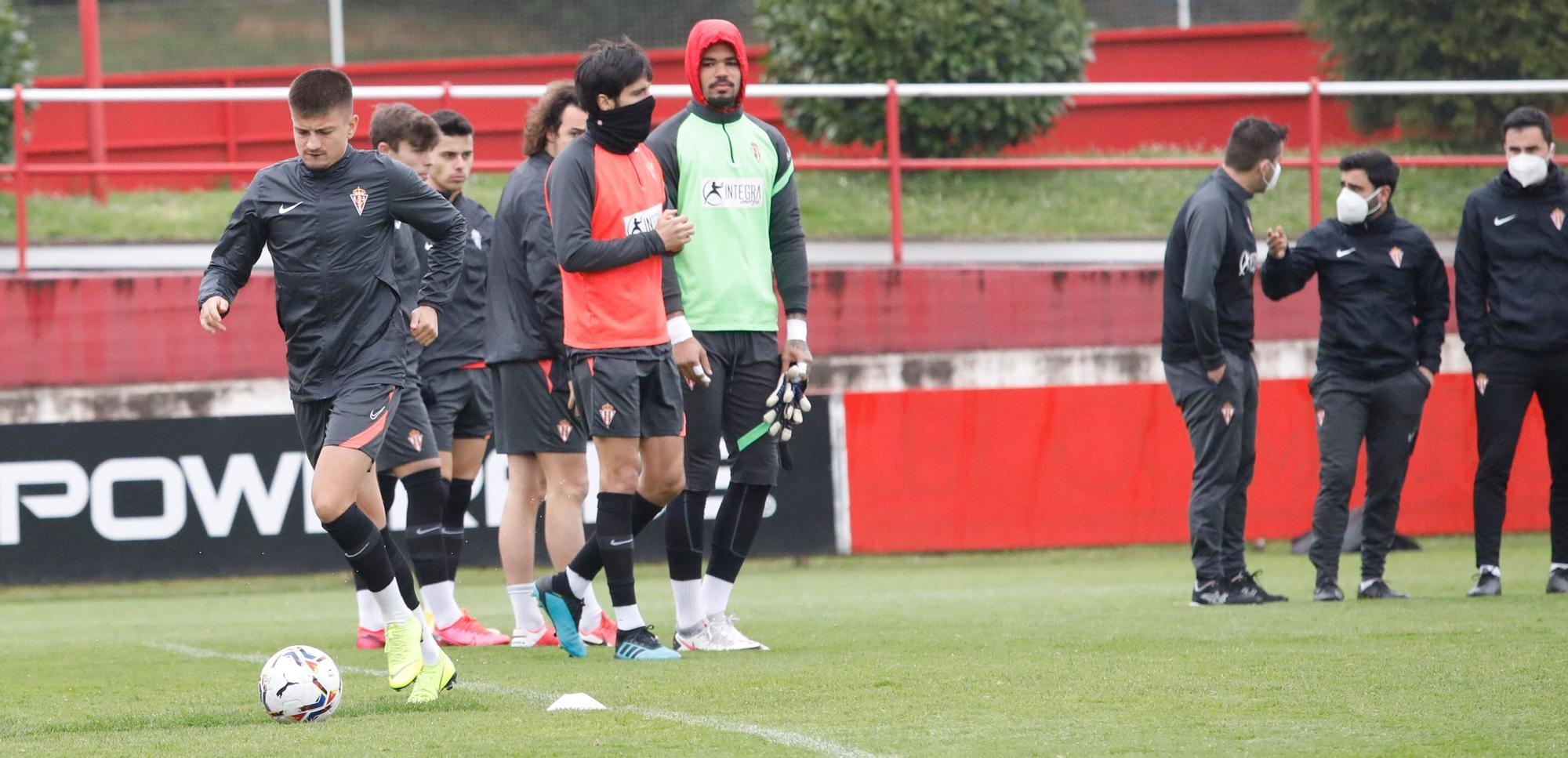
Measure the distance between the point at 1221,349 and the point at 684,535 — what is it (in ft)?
8.82

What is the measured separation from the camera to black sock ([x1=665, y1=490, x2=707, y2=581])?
6898 mm

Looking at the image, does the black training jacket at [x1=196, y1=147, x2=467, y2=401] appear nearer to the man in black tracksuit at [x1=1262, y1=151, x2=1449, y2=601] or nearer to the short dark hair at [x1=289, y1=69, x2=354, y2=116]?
the short dark hair at [x1=289, y1=69, x2=354, y2=116]

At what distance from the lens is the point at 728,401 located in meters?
6.86

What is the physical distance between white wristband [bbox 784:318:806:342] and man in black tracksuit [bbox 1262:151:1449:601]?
2690mm

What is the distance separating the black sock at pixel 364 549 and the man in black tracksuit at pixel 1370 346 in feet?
14.9

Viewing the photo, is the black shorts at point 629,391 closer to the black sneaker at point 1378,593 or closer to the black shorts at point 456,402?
the black shorts at point 456,402

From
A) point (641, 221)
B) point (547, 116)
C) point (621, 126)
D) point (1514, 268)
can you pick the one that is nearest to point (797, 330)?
point (641, 221)

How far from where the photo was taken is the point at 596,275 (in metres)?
6.46

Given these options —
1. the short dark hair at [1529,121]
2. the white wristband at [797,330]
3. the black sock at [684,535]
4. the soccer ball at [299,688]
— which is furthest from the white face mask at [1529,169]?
the soccer ball at [299,688]

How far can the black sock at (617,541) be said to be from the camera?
6590 mm

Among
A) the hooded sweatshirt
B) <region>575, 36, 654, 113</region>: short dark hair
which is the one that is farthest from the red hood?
<region>575, 36, 654, 113</region>: short dark hair

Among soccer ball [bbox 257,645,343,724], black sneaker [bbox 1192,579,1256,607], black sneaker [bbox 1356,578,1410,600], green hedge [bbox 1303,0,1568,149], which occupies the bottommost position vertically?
black sneaker [bbox 1356,578,1410,600]

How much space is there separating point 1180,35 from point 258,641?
1781cm

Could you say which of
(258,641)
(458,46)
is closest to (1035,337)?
(258,641)
